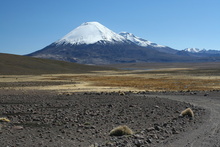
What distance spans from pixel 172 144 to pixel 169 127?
3.17m

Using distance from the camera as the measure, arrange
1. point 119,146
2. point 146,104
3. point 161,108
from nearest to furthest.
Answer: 1. point 119,146
2. point 161,108
3. point 146,104

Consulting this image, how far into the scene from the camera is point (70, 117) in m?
18.1

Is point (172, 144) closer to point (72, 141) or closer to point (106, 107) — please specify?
point (72, 141)

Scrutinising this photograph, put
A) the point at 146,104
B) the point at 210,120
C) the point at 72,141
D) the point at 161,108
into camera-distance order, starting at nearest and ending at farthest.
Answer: the point at 72,141 → the point at 210,120 → the point at 161,108 → the point at 146,104

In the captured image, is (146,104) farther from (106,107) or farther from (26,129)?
(26,129)

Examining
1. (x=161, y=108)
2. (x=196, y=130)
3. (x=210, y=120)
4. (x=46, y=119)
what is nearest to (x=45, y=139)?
(x=46, y=119)

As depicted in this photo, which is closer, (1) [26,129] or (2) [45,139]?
(2) [45,139]

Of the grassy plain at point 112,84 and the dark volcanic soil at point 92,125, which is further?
the grassy plain at point 112,84

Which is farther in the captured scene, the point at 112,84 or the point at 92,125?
the point at 112,84

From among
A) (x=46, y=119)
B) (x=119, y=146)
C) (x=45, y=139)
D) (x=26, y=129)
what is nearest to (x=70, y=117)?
(x=46, y=119)

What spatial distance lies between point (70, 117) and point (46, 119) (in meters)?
1.47

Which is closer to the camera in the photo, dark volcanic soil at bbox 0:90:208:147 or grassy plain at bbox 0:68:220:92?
dark volcanic soil at bbox 0:90:208:147

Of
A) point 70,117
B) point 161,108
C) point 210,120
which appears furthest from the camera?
point 161,108

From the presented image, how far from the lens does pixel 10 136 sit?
13.2 metres
